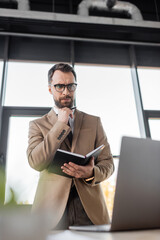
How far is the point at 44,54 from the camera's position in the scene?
3410 mm

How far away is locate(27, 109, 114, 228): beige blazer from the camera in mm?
1133

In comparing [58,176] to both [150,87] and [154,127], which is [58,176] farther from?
[150,87]

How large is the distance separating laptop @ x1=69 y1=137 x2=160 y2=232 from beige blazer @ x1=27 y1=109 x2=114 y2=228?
481 mm

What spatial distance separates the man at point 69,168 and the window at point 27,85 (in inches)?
62.8

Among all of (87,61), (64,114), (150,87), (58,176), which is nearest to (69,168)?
(58,176)

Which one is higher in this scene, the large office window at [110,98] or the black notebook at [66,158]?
the large office window at [110,98]

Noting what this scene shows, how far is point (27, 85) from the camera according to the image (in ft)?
10.3

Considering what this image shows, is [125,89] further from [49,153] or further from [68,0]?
[49,153]

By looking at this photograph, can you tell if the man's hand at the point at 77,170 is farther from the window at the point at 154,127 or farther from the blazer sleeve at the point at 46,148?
the window at the point at 154,127

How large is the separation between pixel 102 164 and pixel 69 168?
284 mm

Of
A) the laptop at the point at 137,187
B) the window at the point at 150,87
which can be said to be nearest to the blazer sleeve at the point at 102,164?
the laptop at the point at 137,187

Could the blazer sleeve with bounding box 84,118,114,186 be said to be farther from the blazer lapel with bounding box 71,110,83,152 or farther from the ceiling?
the ceiling

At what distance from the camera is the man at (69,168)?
112 cm

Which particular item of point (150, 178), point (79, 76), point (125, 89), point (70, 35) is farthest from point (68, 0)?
point (150, 178)
